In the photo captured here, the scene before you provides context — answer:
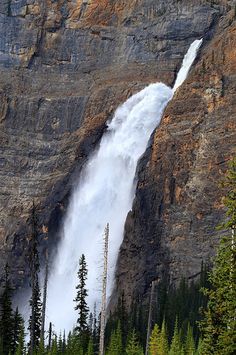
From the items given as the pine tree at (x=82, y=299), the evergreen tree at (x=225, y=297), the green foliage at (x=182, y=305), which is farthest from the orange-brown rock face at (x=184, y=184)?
the evergreen tree at (x=225, y=297)

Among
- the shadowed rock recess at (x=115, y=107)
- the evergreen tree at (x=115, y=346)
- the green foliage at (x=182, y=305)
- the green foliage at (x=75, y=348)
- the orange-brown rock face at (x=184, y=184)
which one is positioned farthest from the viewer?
the shadowed rock recess at (x=115, y=107)

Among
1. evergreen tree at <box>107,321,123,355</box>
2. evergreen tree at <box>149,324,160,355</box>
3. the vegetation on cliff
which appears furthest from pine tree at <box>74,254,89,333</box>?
evergreen tree at <box>149,324,160,355</box>

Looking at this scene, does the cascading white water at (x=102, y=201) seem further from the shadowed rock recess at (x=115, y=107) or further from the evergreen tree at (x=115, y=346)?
the evergreen tree at (x=115, y=346)

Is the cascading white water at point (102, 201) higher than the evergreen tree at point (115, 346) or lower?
higher

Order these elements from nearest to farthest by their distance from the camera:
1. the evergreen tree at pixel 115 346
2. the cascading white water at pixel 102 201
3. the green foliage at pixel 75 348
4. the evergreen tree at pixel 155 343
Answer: the green foliage at pixel 75 348, the evergreen tree at pixel 155 343, the evergreen tree at pixel 115 346, the cascading white water at pixel 102 201

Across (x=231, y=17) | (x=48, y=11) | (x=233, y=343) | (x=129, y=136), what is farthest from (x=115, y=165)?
(x=233, y=343)

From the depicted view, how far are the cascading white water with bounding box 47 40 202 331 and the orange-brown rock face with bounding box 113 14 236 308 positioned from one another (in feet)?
10.6

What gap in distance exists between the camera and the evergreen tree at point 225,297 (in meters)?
29.6

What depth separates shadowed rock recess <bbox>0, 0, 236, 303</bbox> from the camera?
107 meters

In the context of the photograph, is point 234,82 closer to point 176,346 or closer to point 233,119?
point 233,119

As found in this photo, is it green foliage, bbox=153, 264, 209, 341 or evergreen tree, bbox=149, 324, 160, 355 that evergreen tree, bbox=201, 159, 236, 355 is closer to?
evergreen tree, bbox=149, 324, 160, 355

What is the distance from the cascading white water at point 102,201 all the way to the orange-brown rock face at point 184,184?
3218 millimetres

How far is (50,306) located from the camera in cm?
11019

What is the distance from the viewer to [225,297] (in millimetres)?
30969
